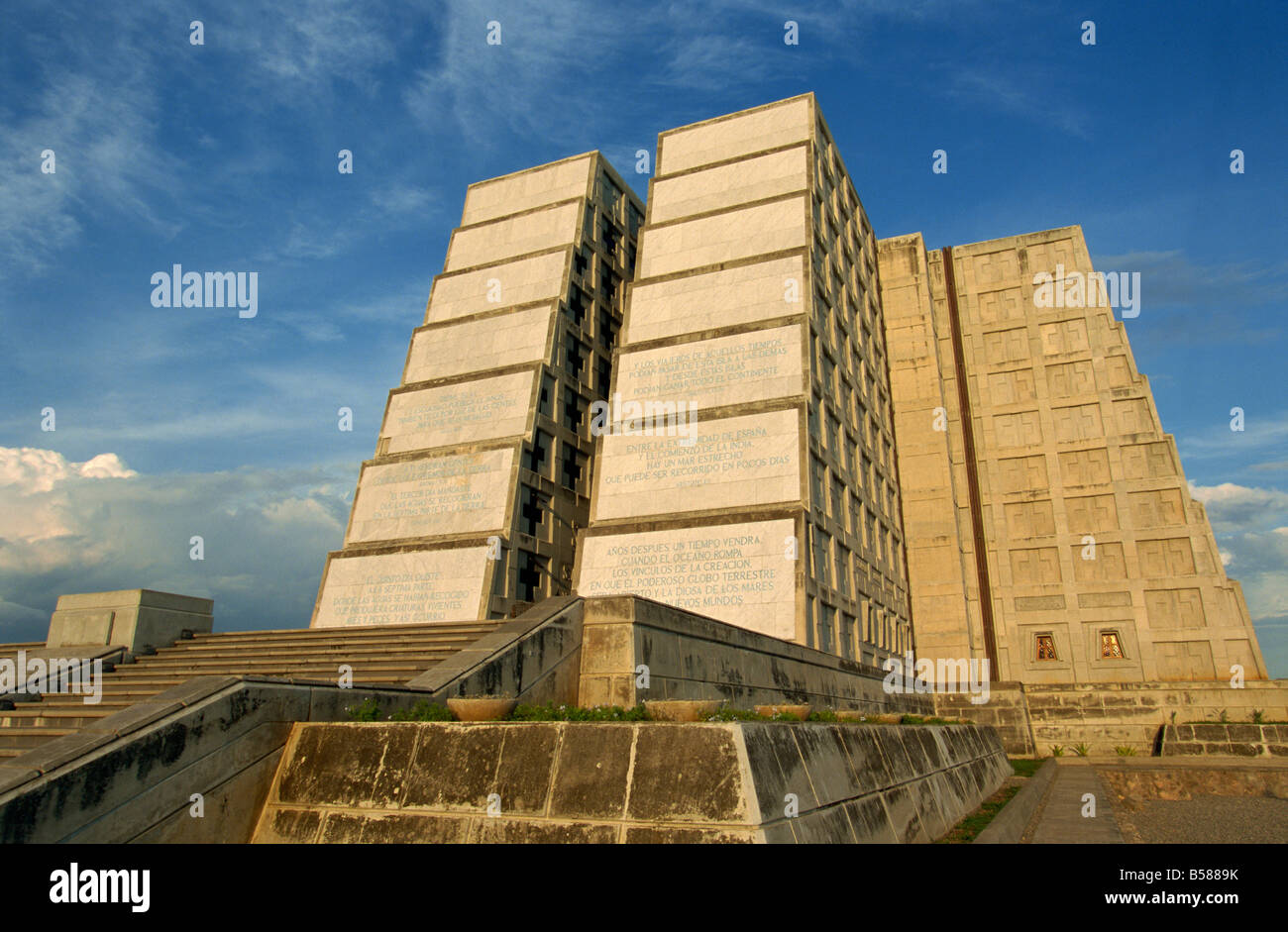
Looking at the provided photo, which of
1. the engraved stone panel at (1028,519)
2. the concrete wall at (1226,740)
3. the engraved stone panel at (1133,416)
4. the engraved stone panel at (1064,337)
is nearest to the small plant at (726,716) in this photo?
the concrete wall at (1226,740)

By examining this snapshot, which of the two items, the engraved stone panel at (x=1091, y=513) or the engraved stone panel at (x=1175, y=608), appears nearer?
the engraved stone panel at (x=1175, y=608)

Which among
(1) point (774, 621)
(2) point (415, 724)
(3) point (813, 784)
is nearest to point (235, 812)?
(2) point (415, 724)

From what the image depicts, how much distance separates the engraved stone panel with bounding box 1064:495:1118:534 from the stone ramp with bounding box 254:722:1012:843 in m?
39.5

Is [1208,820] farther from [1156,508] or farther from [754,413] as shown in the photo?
[1156,508]

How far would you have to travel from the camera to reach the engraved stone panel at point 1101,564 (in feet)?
141

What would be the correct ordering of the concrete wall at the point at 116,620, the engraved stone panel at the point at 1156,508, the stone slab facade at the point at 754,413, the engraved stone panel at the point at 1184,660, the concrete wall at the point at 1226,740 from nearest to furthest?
the concrete wall at the point at 116,620
the stone slab facade at the point at 754,413
the concrete wall at the point at 1226,740
the engraved stone panel at the point at 1184,660
the engraved stone panel at the point at 1156,508

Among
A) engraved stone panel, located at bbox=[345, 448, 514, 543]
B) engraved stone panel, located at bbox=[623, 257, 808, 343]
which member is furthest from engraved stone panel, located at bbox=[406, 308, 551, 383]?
engraved stone panel, located at bbox=[345, 448, 514, 543]

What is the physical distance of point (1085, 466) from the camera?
149 ft

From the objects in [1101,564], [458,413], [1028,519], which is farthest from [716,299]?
[1101,564]

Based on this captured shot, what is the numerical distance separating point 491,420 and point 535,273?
9248 mm

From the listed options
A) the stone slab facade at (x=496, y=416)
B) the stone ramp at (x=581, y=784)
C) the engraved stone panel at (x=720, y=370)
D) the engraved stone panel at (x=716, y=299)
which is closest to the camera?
the stone ramp at (x=581, y=784)

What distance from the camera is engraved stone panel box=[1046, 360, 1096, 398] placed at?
4656 centimetres

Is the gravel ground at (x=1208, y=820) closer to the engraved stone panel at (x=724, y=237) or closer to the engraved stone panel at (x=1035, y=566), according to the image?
the engraved stone panel at (x=1035, y=566)

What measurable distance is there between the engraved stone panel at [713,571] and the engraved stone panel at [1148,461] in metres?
27.6
